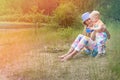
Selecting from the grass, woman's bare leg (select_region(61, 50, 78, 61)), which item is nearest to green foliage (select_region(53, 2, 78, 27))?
the grass

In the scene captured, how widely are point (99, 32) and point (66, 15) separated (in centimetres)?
21

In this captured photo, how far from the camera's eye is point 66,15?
388cm

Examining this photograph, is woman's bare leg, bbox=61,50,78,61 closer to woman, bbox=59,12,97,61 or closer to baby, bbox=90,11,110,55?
woman, bbox=59,12,97,61

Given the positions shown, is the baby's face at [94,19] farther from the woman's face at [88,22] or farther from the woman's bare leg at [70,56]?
the woman's bare leg at [70,56]

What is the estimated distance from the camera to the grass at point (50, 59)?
365 cm

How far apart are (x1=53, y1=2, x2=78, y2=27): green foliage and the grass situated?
0.05m

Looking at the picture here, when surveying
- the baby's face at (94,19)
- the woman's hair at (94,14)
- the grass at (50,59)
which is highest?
the woman's hair at (94,14)

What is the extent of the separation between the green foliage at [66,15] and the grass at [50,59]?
1.8 inches

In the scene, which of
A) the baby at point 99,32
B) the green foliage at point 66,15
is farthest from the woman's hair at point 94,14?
the green foliage at point 66,15

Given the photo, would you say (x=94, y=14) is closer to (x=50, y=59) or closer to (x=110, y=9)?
A: (x=110, y=9)

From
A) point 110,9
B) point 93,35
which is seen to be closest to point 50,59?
point 93,35

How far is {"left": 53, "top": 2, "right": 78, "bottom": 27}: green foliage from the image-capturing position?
3.86 meters

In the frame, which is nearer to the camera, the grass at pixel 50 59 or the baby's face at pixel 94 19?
the grass at pixel 50 59

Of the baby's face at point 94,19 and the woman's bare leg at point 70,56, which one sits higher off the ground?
the baby's face at point 94,19
